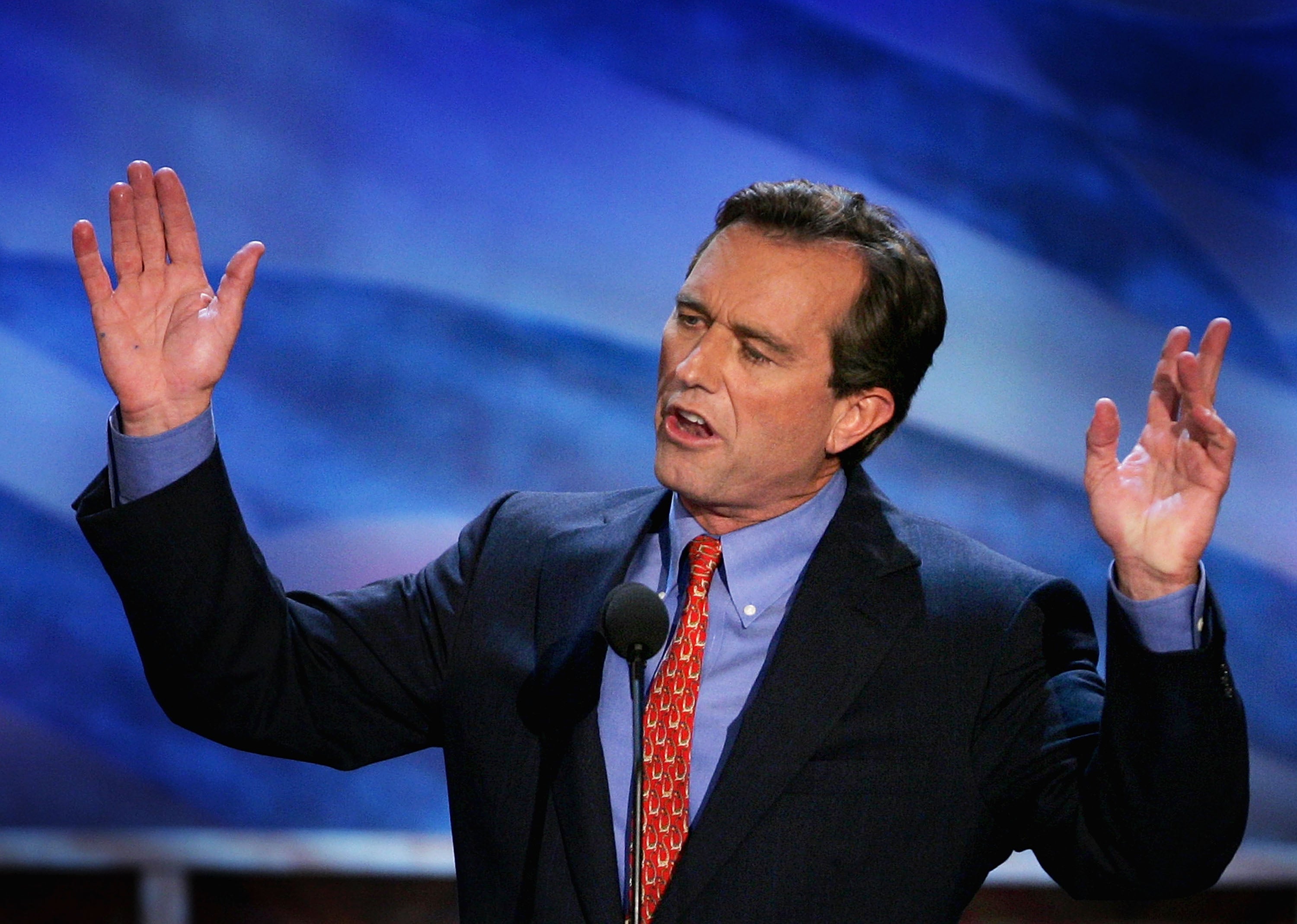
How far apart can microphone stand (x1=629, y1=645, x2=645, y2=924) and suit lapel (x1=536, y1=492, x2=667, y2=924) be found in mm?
178

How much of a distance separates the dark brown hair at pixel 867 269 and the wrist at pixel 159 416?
719 mm

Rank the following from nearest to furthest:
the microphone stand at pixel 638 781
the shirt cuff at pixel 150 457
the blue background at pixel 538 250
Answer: the microphone stand at pixel 638 781, the shirt cuff at pixel 150 457, the blue background at pixel 538 250

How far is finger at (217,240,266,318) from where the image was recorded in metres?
1.70

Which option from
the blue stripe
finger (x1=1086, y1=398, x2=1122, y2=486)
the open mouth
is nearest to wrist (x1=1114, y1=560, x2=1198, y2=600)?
finger (x1=1086, y1=398, x2=1122, y2=486)

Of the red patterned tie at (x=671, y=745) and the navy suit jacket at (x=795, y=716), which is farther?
the red patterned tie at (x=671, y=745)

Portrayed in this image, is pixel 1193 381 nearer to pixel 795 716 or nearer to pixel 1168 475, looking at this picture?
pixel 1168 475

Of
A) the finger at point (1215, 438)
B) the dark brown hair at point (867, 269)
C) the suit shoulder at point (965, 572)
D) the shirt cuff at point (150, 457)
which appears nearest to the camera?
the finger at point (1215, 438)

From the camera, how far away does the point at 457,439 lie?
336cm

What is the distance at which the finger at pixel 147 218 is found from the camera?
1.69m

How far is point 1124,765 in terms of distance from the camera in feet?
5.07

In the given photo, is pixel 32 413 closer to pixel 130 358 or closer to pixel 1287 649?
pixel 130 358

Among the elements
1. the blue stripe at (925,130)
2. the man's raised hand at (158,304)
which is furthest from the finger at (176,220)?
the blue stripe at (925,130)

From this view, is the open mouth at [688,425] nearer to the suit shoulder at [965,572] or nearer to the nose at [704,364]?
the nose at [704,364]

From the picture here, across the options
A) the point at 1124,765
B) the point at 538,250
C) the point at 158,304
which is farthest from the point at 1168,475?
the point at 538,250
